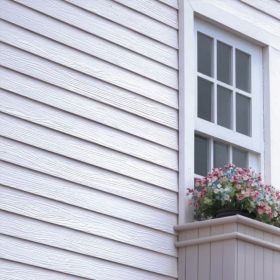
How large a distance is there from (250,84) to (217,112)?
0.48m

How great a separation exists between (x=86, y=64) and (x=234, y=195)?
1.34 meters

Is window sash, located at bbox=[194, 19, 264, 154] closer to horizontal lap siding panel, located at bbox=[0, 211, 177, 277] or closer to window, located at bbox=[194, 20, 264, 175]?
window, located at bbox=[194, 20, 264, 175]

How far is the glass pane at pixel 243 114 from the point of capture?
27.2ft

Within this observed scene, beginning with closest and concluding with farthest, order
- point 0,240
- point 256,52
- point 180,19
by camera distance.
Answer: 1. point 0,240
2. point 180,19
3. point 256,52

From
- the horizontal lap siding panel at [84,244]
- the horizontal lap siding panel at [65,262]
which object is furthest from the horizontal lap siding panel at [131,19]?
the horizontal lap siding panel at [65,262]

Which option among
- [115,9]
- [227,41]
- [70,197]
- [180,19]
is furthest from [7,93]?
[227,41]

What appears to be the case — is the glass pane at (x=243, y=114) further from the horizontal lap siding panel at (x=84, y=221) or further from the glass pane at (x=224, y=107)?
the horizontal lap siding panel at (x=84, y=221)

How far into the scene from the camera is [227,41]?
27.5 ft

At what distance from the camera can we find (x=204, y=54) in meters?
8.20

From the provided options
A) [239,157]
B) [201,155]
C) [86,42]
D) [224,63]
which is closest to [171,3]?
[224,63]

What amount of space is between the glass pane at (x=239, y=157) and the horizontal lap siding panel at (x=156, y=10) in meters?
1.07

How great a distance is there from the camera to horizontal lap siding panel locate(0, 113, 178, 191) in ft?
21.8

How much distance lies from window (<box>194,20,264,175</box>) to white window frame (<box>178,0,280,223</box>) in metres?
0.06

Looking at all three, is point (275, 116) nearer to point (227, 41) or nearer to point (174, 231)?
point (227, 41)
